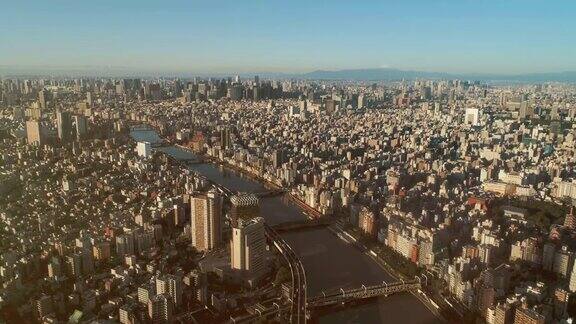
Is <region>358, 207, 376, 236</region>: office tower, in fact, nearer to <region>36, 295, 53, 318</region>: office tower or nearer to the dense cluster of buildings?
the dense cluster of buildings

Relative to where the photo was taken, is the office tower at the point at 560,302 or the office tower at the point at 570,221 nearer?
the office tower at the point at 560,302

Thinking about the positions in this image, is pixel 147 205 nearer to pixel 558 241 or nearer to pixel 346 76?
pixel 558 241

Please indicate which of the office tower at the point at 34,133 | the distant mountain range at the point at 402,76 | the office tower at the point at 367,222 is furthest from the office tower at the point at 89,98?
the distant mountain range at the point at 402,76

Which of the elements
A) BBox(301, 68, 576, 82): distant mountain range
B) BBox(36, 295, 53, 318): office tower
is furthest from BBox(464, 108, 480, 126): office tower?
BBox(301, 68, 576, 82): distant mountain range

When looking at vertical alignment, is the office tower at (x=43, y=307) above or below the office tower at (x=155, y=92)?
below

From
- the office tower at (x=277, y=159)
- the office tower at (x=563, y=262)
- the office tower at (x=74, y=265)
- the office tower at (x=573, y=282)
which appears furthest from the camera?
the office tower at (x=277, y=159)

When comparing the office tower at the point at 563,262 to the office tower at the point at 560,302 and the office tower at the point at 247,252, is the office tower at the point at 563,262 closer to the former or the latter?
the office tower at the point at 560,302

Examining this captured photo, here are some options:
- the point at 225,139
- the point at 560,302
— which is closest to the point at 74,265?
the point at 560,302

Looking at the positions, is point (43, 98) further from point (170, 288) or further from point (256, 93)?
point (170, 288)
